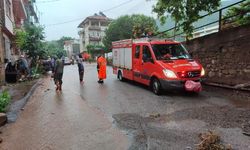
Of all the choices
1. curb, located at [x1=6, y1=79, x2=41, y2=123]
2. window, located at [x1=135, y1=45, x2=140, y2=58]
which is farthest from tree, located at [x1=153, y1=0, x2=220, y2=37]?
curb, located at [x1=6, y1=79, x2=41, y2=123]

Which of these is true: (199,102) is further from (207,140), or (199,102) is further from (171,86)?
(207,140)

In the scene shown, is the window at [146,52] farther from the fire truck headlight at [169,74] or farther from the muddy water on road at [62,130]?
the muddy water on road at [62,130]

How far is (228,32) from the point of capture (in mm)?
11812

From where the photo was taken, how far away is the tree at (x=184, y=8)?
484 inches

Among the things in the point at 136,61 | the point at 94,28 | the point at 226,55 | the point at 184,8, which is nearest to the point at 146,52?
the point at 136,61

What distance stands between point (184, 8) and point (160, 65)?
3.20 meters

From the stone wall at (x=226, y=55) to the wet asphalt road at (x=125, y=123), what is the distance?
1490mm

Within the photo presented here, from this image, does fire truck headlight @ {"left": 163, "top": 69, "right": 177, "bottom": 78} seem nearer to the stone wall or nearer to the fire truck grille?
the fire truck grille

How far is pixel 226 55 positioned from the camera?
1202cm

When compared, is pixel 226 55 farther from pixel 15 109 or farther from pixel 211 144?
pixel 15 109

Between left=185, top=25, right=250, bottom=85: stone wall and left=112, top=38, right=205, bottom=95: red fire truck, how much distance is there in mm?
1404

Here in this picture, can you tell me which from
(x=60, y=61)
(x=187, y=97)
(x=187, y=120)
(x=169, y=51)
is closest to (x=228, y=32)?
(x=169, y=51)

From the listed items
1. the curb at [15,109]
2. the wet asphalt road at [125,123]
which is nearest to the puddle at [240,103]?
the wet asphalt road at [125,123]

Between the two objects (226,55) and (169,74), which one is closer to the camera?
(169,74)
